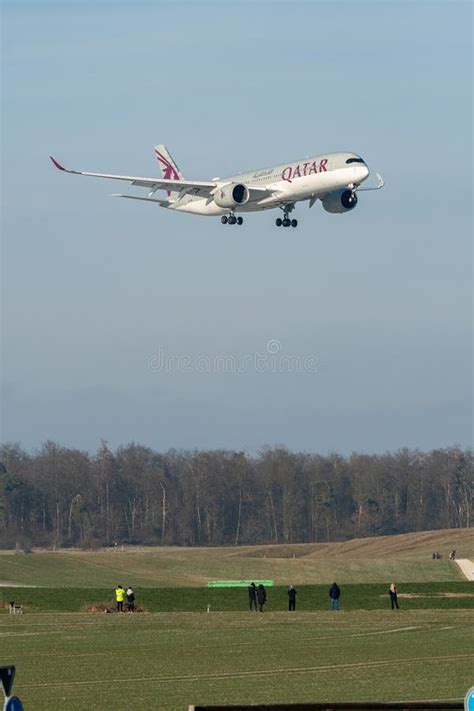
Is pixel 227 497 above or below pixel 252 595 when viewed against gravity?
above

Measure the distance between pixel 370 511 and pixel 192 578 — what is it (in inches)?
3203

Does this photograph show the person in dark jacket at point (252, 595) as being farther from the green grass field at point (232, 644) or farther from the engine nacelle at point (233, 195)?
the engine nacelle at point (233, 195)

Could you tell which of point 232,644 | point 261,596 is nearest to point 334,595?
point 261,596

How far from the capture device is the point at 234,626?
46469 millimetres

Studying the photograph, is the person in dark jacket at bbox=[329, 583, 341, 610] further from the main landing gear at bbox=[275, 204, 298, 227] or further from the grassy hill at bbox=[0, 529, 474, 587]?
the grassy hill at bbox=[0, 529, 474, 587]

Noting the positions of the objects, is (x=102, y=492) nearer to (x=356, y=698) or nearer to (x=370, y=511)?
(x=370, y=511)

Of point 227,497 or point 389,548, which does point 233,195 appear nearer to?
point 389,548

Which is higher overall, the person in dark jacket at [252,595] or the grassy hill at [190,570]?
the grassy hill at [190,570]

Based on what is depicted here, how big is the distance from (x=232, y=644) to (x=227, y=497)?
12924 centimetres

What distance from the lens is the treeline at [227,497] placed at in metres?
157

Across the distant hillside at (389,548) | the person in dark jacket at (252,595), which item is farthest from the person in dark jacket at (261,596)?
the distant hillside at (389,548)

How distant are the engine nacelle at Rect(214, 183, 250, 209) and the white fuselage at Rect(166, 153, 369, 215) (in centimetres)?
58

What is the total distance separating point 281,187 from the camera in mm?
69875

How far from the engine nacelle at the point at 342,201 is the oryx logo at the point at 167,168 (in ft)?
78.3
